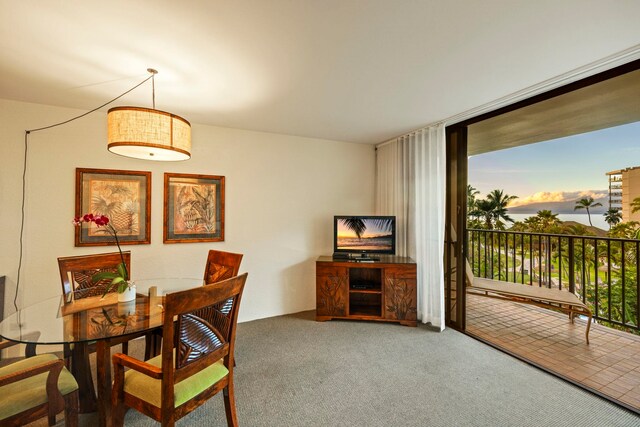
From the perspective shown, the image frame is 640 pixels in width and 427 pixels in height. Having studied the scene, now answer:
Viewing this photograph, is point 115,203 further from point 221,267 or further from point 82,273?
point 221,267

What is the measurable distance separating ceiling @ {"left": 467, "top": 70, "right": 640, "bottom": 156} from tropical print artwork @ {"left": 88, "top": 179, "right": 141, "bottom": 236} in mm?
4038

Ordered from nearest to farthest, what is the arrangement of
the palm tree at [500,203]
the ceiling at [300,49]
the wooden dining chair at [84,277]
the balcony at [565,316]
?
the ceiling at [300,49] < the wooden dining chair at [84,277] < the balcony at [565,316] < the palm tree at [500,203]

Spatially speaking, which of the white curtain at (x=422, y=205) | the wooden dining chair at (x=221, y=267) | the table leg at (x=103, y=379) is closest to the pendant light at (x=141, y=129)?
the wooden dining chair at (x=221, y=267)

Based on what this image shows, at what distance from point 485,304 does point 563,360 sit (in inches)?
67.0

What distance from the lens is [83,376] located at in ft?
5.99

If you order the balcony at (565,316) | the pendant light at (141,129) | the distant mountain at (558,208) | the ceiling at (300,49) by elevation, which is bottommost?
the balcony at (565,316)

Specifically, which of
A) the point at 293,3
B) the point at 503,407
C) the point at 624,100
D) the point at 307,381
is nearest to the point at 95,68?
the point at 293,3

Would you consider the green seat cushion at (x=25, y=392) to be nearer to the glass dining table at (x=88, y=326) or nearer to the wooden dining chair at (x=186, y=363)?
the glass dining table at (x=88, y=326)

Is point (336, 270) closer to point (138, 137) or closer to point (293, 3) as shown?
point (138, 137)

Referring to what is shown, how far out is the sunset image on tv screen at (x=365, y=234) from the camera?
359 centimetres

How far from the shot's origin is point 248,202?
139 inches

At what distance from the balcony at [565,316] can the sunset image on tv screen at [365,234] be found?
145 centimetres

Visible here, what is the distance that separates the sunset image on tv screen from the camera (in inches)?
141

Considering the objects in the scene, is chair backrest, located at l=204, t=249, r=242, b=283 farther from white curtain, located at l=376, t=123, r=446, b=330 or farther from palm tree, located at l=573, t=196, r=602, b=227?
palm tree, located at l=573, t=196, r=602, b=227
